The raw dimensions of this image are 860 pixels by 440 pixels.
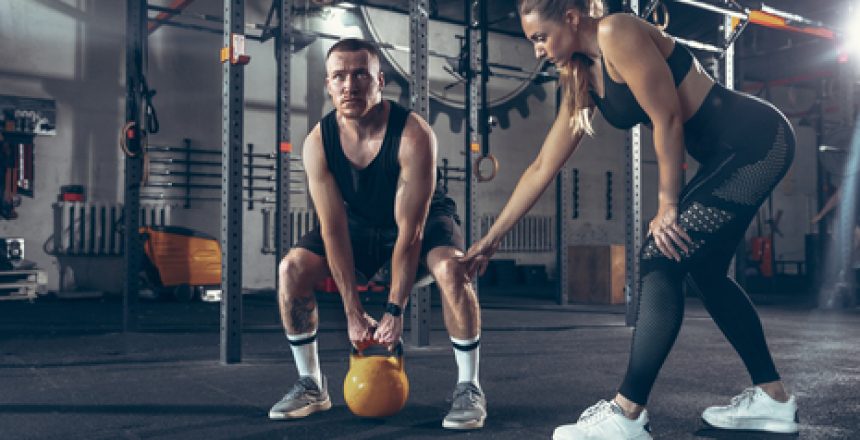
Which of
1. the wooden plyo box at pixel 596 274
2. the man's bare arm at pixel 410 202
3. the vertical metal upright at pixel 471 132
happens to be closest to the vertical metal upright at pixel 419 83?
the man's bare arm at pixel 410 202

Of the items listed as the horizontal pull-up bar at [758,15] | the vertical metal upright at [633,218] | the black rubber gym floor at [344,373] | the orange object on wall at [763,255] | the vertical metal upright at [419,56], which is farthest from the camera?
the orange object on wall at [763,255]

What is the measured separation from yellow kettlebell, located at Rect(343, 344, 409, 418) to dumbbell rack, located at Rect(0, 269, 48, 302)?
5.20 meters

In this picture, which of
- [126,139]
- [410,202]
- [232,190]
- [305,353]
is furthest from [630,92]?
[126,139]

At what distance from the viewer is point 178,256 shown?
6203 mm

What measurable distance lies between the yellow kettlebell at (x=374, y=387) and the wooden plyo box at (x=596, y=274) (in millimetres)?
4499

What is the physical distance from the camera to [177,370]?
2730 millimetres

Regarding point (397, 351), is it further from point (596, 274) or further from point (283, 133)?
point (596, 274)

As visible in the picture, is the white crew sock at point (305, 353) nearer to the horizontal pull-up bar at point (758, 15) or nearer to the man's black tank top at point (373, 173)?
the man's black tank top at point (373, 173)

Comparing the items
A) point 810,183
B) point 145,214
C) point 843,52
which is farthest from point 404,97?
point 810,183

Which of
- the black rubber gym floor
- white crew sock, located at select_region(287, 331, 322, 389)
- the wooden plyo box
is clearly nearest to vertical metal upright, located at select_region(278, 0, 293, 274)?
the black rubber gym floor

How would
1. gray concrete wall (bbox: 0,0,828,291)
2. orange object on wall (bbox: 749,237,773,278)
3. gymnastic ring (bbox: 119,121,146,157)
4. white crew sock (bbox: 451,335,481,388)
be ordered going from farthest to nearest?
1. orange object on wall (bbox: 749,237,773,278)
2. gray concrete wall (bbox: 0,0,828,291)
3. gymnastic ring (bbox: 119,121,146,157)
4. white crew sock (bbox: 451,335,481,388)

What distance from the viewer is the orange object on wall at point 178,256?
6.17m

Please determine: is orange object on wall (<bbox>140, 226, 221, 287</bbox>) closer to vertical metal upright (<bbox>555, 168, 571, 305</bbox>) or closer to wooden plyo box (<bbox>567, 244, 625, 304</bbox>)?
vertical metal upright (<bbox>555, 168, 571, 305</bbox>)

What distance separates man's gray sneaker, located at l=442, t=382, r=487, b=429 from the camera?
1775 mm
